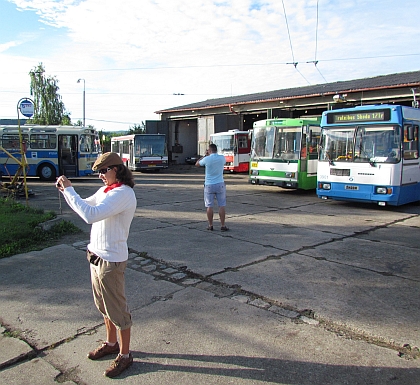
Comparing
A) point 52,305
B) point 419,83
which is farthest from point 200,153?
point 52,305

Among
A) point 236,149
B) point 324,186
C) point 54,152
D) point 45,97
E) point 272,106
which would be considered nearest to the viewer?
point 324,186

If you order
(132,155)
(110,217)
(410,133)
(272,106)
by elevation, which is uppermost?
(272,106)

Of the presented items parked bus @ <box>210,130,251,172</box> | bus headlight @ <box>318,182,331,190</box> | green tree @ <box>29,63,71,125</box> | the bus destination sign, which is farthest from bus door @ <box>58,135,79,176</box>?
green tree @ <box>29,63,71,125</box>

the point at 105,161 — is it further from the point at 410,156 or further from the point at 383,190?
the point at 410,156

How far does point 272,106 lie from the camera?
1164 inches

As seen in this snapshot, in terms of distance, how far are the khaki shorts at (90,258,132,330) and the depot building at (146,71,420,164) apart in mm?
14475

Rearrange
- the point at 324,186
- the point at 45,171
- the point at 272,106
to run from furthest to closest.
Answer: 1. the point at 272,106
2. the point at 45,171
3. the point at 324,186

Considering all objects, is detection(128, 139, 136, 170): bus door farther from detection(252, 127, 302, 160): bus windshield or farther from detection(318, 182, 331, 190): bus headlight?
detection(318, 182, 331, 190): bus headlight

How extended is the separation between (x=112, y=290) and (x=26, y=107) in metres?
9.87

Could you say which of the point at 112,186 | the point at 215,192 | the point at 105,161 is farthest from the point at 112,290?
the point at 215,192

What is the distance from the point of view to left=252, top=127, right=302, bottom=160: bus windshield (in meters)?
15.3

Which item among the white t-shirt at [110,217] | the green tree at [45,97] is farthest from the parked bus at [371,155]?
the green tree at [45,97]

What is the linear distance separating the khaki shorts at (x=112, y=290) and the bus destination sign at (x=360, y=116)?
1035cm

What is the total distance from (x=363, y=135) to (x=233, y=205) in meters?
4.48
